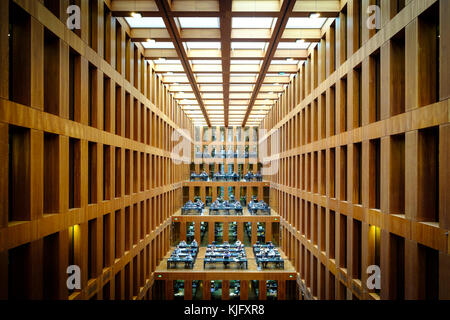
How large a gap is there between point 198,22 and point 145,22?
2619 mm

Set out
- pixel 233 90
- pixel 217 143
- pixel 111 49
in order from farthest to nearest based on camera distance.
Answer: pixel 217 143 → pixel 233 90 → pixel 111 49

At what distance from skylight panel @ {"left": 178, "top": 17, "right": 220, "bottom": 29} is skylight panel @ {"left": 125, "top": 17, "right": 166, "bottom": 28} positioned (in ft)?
3.62

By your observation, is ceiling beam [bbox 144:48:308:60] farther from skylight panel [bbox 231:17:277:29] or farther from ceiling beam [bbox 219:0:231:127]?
skylight panel [bbox 231:17:277:29]

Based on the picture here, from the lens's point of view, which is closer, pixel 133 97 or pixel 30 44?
pixel 30 44

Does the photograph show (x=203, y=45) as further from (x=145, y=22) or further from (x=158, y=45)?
(x=145, y=22)

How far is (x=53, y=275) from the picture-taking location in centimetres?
942

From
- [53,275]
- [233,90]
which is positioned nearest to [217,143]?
[233,90]

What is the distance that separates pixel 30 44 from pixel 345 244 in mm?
12891

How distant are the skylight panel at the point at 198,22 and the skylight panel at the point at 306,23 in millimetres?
3343

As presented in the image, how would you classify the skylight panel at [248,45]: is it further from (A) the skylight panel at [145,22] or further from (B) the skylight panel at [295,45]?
(A) the skylight panel at [145,22]

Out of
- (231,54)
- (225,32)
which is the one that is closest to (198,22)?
(225,32)

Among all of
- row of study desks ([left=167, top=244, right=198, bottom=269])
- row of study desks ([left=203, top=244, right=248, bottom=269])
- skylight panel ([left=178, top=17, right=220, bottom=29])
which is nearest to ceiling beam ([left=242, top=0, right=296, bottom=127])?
skylight panel ([left=178, top=17, right=220, bottom=29])

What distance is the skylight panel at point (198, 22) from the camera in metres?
13.9
